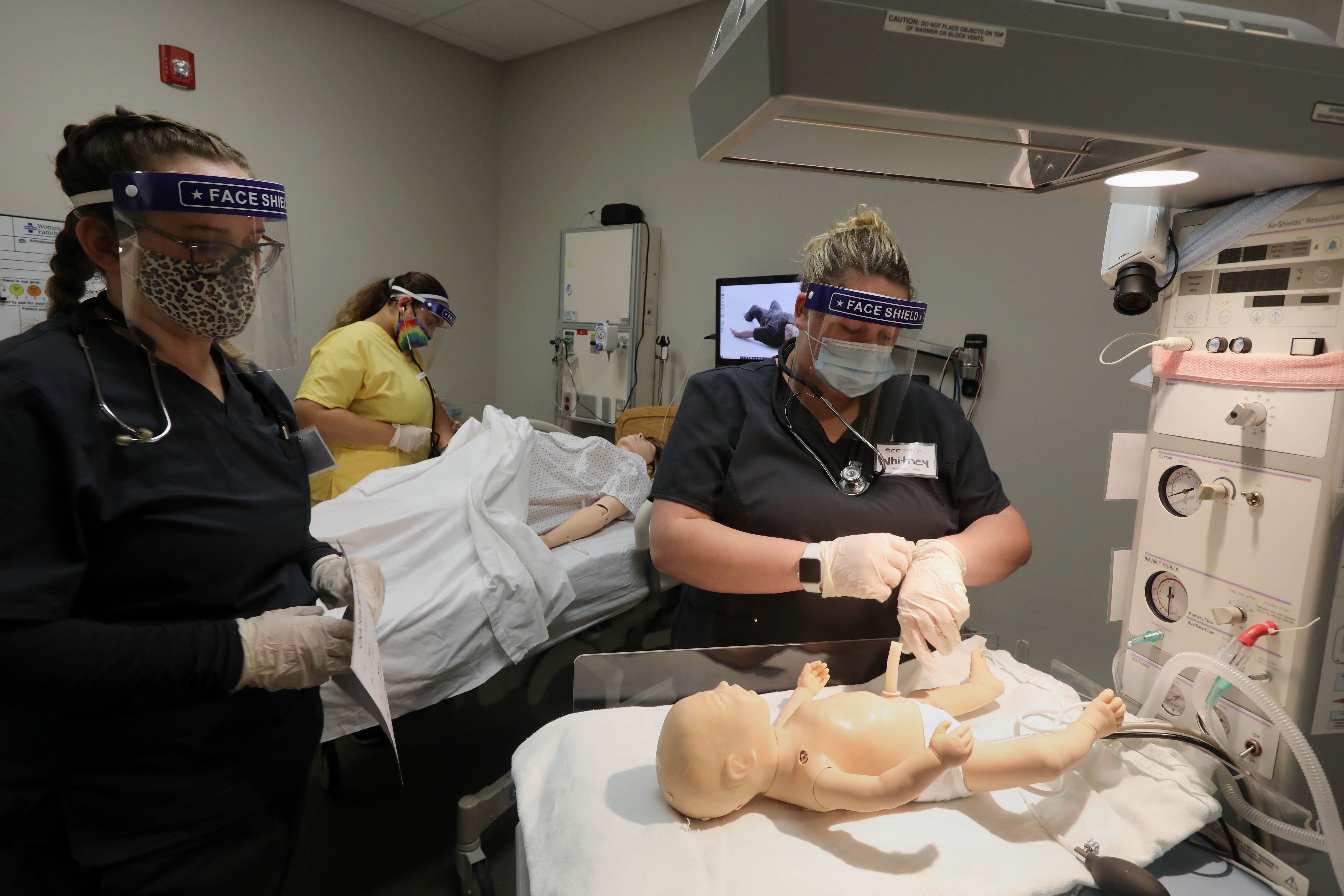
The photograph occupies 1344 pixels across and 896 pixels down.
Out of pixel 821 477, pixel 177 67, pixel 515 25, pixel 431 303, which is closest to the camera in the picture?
pixel 821 477

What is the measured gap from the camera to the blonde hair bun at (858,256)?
1.29 metres

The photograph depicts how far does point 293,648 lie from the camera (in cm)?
104

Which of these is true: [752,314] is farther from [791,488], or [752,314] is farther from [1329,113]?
[1329,113]

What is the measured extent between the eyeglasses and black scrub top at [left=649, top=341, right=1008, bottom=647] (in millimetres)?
721

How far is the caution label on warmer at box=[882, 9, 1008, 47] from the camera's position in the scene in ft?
2.06

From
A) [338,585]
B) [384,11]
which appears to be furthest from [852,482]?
[384,11]

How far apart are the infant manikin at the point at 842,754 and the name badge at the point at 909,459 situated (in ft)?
1.52

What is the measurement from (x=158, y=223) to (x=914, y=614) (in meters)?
1.19

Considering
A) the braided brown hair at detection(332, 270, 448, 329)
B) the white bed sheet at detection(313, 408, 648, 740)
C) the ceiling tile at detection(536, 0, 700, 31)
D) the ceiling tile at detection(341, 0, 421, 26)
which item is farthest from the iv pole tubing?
the ceiling tile at detection(341, 0, 421, 26)

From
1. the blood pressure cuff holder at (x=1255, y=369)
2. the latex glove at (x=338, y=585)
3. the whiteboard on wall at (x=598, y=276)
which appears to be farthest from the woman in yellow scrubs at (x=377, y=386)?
the blood pressure cuff holder at (x=1255, y=369)

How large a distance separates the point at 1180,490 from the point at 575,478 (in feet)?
7.53

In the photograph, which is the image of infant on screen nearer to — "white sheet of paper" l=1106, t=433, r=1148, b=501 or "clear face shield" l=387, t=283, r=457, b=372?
"clear face shield" l=387, t=283, r=457, b=372

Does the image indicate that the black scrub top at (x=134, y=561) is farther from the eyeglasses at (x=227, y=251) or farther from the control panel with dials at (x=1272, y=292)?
the control panel with dials at (x=1272, y=292)

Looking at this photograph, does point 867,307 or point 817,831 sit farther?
point 867,307
